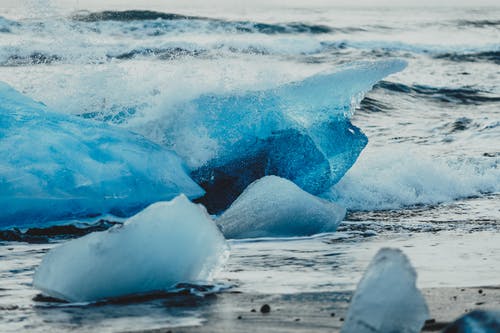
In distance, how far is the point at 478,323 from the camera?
207 cm

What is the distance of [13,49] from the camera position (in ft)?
58.5

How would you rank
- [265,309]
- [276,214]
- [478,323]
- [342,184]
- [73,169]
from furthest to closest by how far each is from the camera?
1. [342,184]
2. [73,169]
3. [276,214]
4. [265,309]
5. [478,323]

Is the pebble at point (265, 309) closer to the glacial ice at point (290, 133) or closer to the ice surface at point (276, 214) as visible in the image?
the ice surface at point (276, 214)

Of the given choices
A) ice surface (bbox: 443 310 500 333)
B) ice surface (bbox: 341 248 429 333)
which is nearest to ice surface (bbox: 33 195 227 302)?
ice surface (bbox: 341 248 429 333)

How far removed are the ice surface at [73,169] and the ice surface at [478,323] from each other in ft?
11.5

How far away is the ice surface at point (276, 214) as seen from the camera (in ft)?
15.2

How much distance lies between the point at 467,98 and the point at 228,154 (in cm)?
814

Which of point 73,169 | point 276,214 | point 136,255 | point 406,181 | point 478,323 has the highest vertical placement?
point 478,323

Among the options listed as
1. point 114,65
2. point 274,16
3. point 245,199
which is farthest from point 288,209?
point 274,16

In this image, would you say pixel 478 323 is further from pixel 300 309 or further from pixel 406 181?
pixel 406 181

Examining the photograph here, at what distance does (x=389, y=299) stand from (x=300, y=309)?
640 millimetres

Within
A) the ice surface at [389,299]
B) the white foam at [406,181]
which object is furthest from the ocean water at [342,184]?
the ice surface at [389,299]

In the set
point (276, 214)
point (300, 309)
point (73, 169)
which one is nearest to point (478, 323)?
point (300, 309)

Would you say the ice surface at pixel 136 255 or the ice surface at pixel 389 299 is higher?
the ice surface at pixel 389 299
